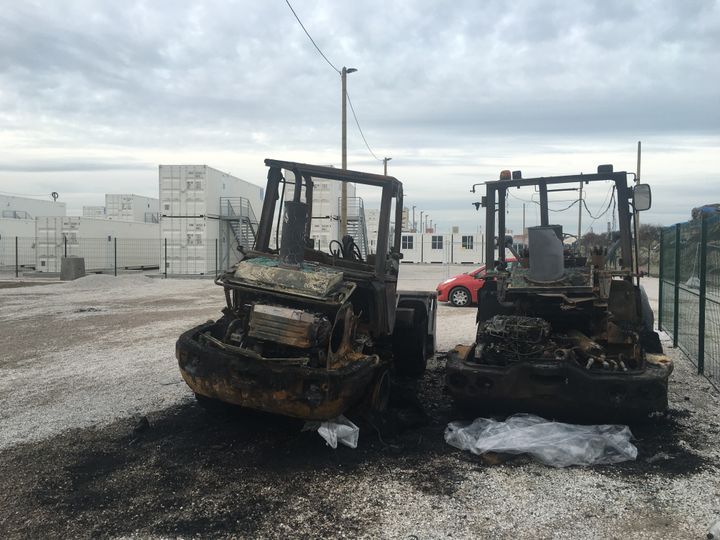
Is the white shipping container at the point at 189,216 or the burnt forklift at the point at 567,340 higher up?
the white shipping container at the point at 189,216

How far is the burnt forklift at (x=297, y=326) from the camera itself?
441 centimetres

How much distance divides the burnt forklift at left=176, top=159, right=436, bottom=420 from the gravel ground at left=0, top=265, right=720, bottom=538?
1.66 feet

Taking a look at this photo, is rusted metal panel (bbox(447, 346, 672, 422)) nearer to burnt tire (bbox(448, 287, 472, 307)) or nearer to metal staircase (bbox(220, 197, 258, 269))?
burnt tire (bbox(448, 287, 472, 307))

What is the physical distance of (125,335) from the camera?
11.3 meters

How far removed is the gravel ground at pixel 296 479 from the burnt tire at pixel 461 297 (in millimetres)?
9633

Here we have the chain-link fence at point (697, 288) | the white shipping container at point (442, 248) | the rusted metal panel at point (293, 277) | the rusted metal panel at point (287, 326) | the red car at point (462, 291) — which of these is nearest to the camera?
the rusted metal panel at point (287, 326)

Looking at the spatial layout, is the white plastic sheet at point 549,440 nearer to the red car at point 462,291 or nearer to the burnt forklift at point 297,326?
the burnt forklift at point 297,326

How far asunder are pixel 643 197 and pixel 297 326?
378 cm

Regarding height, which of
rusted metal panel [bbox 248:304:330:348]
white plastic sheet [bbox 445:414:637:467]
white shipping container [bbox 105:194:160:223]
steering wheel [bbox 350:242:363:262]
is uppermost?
white shipping container [bbox 105:194:160:223]

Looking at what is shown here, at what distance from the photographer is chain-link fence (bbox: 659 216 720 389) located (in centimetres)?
716

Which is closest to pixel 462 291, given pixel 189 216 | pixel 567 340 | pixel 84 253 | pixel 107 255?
pixel 567 340

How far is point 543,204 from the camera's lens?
684 cm

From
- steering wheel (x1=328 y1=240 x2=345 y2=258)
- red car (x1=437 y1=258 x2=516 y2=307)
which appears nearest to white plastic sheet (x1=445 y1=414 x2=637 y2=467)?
steering wheel (x1=328 y1=240 x2=345 y2=258)

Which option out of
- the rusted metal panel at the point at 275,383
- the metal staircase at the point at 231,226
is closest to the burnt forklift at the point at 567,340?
the rusted metal panel at the point at 275,383
